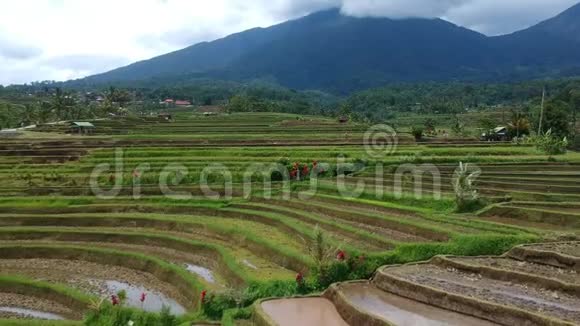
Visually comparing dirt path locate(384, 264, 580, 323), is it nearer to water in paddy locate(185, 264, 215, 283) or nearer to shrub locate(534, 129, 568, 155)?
water in paddy locate(185, 264, 215, 283)

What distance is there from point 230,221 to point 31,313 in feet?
28.6

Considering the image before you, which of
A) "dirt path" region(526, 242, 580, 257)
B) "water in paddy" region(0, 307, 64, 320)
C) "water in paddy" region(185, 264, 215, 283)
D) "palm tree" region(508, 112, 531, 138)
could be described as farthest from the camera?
"palm tree" region(508, 112, 531, 138)

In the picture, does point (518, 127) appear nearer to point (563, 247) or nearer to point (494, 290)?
point (563, 247)

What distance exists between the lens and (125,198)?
81.8 feet

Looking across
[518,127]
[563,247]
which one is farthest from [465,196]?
[518,127]

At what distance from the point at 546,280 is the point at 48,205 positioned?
2042 centimetres

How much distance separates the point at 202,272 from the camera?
53.1ft

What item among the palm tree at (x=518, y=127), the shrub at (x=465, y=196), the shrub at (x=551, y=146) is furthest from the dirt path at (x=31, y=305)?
the palm tree at (x=518, y=127)

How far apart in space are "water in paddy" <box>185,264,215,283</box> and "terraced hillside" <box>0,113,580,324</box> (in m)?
0.06

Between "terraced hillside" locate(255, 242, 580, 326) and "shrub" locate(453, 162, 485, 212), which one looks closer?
"terraced hillside" locate(255, 242, 580, 326)

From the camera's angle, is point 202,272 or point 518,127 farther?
point 518,127

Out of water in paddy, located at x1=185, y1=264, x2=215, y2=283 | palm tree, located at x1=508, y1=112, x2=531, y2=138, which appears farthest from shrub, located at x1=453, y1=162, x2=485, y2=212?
palm tree, located at x1=508, y1=112, x2=531, y2=138

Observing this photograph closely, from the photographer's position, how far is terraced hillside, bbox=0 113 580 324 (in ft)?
46.3

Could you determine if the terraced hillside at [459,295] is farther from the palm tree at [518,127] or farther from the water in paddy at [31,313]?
the palm tree at [518,127]
